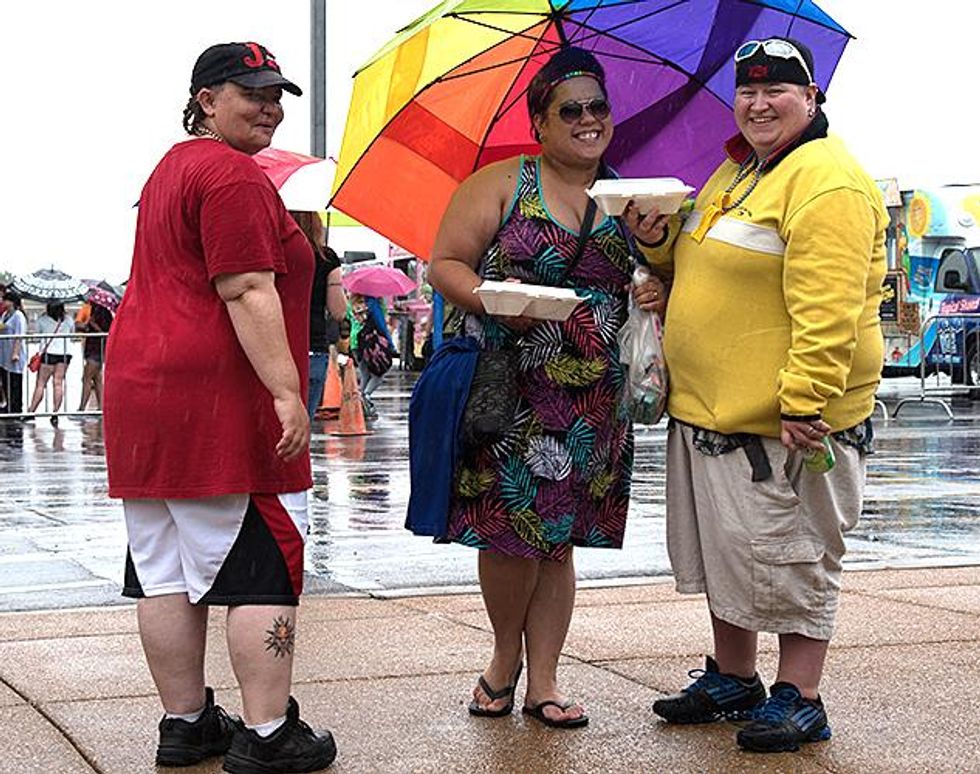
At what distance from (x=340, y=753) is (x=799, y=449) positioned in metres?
1.58

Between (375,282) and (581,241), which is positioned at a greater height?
(581,241)

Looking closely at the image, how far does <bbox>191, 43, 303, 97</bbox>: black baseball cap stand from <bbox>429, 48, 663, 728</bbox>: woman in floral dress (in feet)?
2.93

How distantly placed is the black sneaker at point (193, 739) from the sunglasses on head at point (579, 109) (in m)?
2.05

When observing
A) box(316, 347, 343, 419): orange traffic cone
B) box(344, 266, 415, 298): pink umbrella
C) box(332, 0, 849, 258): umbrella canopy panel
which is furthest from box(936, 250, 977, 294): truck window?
box(332, 0, 849, 258): umbrella canopy panel

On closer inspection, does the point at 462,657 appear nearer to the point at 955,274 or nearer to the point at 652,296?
the point at 652,296

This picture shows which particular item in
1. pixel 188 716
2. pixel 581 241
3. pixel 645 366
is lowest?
→ pixel 188 716

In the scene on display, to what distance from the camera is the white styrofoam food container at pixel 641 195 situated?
520 centimetres

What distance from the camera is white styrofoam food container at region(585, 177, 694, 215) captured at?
520 centimetres

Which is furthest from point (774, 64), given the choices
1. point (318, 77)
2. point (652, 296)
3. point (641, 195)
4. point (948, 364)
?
point (948, 364)

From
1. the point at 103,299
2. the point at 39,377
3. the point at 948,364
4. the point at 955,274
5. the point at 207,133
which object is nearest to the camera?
the point at 207,133

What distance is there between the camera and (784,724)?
17.1ft

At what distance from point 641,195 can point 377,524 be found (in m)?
6.70

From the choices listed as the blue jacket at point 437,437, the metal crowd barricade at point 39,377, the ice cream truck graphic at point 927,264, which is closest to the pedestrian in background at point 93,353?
the metal crowd barricade at point 39,377

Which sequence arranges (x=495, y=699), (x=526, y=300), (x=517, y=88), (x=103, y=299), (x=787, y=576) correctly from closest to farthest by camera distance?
(x=787, y=576), (x=526, y=300), (x=495, y=699), (x=517, y=88), (x=103, y=299)
